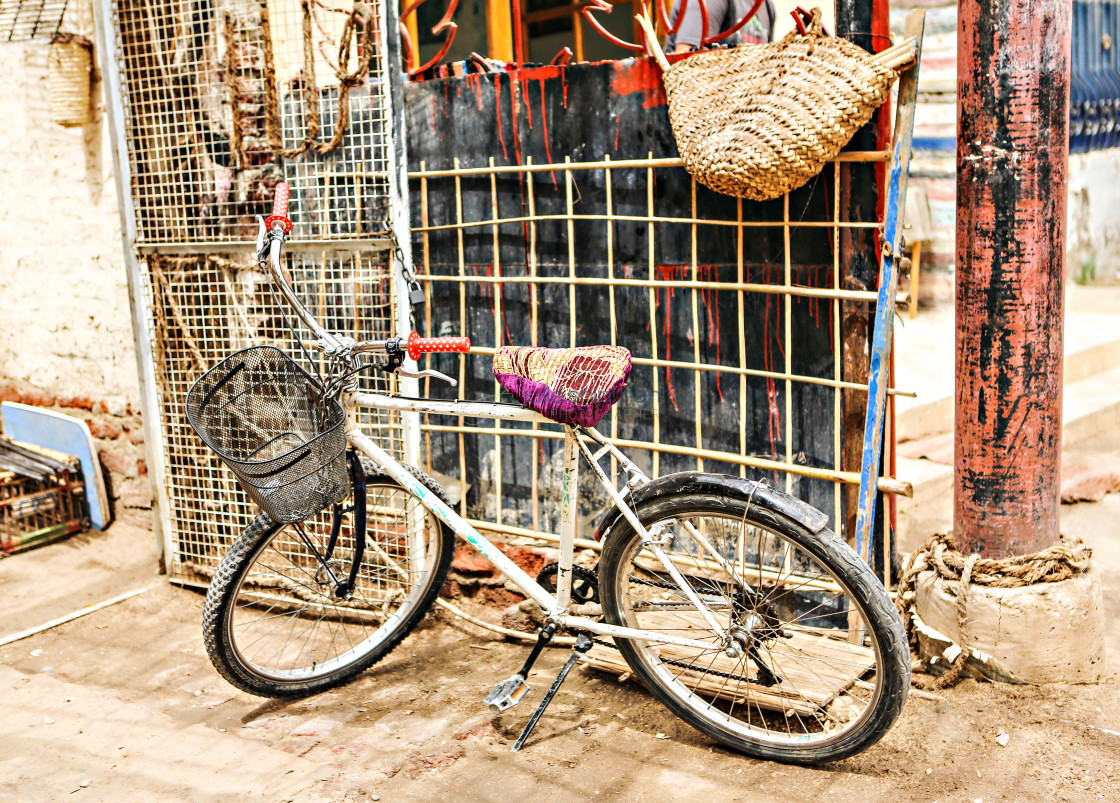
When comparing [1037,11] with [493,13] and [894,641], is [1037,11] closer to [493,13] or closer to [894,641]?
[894,641]

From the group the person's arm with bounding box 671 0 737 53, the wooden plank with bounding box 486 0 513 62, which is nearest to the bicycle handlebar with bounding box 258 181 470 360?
the person's arm with bounding box 671 0 737 53

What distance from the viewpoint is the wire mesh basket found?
9.27ft

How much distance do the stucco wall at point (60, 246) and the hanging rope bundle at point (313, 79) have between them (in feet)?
3.82

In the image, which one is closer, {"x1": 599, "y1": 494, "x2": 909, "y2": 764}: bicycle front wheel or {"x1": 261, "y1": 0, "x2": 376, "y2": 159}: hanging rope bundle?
{"x1": 599, "y1": 494, "x2": 909, "y2": 764}: bicycle front wheel

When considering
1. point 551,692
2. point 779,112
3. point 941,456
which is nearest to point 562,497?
point 551,692

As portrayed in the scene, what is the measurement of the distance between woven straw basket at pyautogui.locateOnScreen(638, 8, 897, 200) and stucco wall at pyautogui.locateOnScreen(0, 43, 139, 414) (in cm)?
305

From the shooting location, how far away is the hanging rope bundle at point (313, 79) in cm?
362

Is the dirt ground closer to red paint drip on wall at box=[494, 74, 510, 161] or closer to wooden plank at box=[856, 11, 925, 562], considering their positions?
wooden plank at box=[856, 11, 925, 562]

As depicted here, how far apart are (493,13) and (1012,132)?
423cm

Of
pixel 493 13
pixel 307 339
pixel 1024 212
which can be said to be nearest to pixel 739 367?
pixel 1024 212

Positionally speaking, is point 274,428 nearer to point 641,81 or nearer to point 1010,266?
point 641,81

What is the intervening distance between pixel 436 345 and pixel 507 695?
3.64ft

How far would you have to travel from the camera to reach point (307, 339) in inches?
157

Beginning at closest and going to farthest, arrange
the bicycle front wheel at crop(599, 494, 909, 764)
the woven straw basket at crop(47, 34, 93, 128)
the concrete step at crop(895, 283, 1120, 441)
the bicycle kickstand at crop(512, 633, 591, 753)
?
the bicycle front wheel at crop(599, 494, 909, 764) → the bicycle kickstand at crop(512, 633, 591, 753) → the woven straw basket at crop(47, 34, 93, 128) → the concrete step at crop(895, 283, 1120, 441)
